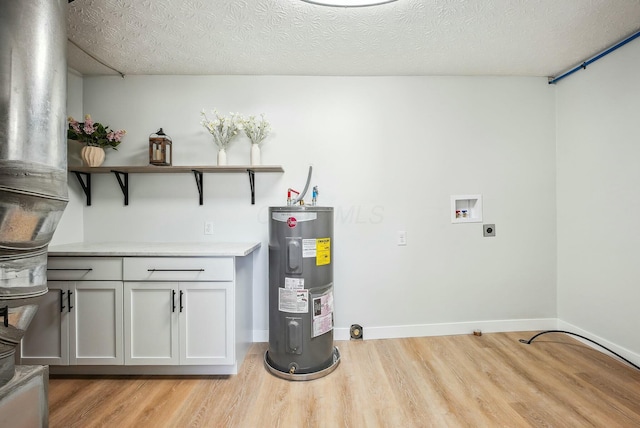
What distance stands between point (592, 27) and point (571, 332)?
94.8 inches

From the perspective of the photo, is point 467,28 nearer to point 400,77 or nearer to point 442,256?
point 400,77

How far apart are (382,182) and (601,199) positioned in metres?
1.70

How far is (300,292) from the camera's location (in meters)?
1.84

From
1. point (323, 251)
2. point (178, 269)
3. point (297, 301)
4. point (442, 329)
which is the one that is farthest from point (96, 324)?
point (442, 329)

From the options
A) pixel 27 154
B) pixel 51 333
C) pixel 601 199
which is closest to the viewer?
pixel 27 154

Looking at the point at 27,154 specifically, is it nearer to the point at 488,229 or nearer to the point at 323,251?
the point at 323,251

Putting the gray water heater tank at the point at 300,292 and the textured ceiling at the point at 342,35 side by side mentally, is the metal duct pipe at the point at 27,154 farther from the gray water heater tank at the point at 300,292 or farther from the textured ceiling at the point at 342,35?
the gray water heater tank at the point at 300,292

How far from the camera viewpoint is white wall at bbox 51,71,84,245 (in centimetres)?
222

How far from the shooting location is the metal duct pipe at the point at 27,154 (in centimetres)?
105

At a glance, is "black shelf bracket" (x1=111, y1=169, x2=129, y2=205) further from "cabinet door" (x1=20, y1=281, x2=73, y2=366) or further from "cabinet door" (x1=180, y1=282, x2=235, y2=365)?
"cabinet door" (x1=180, y1=282, x2=235, y2=365)

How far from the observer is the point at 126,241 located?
7.66ft

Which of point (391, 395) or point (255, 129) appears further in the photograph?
point (255, 129)

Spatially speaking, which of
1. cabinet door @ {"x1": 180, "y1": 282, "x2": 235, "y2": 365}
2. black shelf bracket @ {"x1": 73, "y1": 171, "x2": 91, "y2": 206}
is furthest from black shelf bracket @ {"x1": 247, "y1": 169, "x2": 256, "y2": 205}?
black shelf bracket @ {"x1": 73, "y1": 171, "x2": 91, "y2": 206}

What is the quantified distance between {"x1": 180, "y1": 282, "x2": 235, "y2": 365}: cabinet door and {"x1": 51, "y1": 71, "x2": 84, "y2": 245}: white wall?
1.26m
